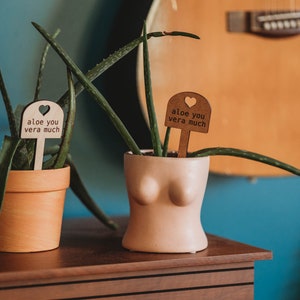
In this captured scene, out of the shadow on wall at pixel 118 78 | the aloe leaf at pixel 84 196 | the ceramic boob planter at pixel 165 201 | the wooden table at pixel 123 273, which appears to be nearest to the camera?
the wooden table at pixel 123 273

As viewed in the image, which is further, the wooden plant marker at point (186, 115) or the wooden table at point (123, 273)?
the wooden plant marker at point (186, 115)

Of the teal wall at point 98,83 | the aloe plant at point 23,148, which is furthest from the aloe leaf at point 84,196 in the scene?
the teal wall at point 98,83

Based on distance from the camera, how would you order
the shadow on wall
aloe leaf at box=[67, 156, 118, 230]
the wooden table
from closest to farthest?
the wooden table < aloe leaf at box=[67, 156, 118, 230] < the shadow on wall

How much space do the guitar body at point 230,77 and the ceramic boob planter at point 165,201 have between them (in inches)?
11.4

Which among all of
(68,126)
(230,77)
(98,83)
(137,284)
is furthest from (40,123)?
(230,77)

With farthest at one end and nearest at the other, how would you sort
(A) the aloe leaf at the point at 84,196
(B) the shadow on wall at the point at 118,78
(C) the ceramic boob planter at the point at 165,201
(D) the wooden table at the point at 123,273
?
(B) the shadow on wall at the point at 118,78 < (A) the aloe leaf at the point at 84,196 < (C) the ceramic boob planter at the point at 165,201 < (D) the wooden table at the point at 123,273

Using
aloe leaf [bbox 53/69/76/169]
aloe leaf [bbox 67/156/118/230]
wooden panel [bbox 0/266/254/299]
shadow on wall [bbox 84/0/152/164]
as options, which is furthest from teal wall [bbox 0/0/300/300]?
wooden panel [bbox 0/266/254/299]

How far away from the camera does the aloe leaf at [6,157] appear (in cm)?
100

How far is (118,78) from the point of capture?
1396 mm

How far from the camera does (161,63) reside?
1.41 meters

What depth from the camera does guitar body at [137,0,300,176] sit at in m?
1.41

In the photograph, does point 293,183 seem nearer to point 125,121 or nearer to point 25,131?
point 125,121

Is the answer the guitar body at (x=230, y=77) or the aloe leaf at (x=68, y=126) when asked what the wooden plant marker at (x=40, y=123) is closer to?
the aloe leaf at (x=68, y=126)

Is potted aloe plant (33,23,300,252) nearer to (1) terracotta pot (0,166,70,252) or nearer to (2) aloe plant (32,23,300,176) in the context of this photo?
(2) aloe plant (32,23,300,176)
